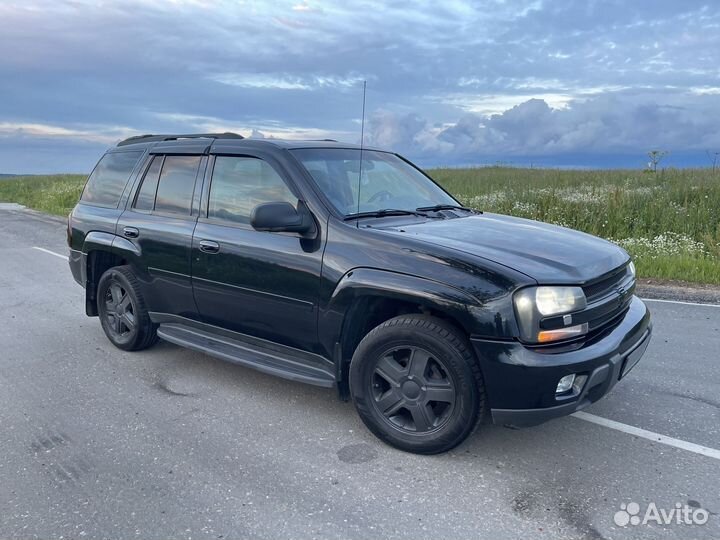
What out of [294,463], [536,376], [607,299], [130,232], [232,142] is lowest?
[294,463]

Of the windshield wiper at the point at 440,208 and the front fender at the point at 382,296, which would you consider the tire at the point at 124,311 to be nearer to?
the front fender at the point at 382,296

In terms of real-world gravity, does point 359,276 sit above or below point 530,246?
below

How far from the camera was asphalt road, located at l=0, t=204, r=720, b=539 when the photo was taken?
2.91m

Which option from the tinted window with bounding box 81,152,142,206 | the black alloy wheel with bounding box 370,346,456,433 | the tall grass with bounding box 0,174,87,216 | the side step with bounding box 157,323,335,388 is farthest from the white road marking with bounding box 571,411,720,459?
the tall grass with bounding box 0,174,87,216

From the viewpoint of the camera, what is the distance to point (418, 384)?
3.48 metres

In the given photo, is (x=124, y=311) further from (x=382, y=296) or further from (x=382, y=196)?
(x=382, y=296)

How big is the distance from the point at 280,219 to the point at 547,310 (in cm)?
162

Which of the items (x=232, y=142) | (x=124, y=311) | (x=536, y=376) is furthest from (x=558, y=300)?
(x=124, y=311)

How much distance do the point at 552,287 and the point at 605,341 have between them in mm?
495

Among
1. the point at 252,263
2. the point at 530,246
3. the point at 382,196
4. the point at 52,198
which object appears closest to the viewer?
the point at 530,246

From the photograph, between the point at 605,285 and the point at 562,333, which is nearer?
Answer: the point at 562,333

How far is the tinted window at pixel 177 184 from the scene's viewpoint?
15.6ft

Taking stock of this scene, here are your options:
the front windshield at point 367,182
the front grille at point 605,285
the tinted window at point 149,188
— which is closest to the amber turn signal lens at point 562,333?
the front grille at point 605,285

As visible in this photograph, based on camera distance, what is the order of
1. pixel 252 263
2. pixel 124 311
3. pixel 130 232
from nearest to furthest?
pixel 252 263 → pixel 130 232 → pixel 124 311
